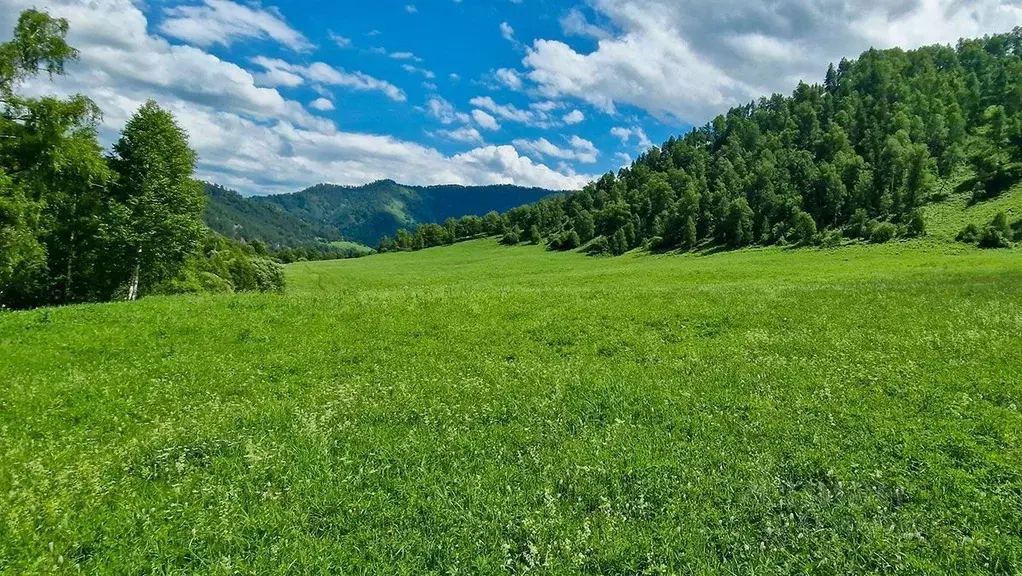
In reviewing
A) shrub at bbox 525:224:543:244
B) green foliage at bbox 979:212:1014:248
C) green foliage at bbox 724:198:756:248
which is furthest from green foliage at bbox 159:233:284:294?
shrub at bbox 525:224:543:244

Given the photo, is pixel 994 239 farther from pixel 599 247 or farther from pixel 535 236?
pixel 535 236

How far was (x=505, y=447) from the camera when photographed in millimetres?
11461

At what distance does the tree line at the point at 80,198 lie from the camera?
2741cm

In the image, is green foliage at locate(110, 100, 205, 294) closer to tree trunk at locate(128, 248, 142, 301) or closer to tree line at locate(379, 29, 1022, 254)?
tree trunk at locate(128, 248, 142, 301)

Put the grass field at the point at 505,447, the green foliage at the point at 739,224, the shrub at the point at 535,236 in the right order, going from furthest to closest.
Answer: the shrub at the point at 535,236 < the green foliage at the point at 739,224 < the grass field at the point at 505,447

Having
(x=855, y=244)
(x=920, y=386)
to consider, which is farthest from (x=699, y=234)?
(x=920, y=386)

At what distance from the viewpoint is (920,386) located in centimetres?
1459

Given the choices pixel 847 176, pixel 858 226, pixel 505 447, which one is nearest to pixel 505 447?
pixel 505 447

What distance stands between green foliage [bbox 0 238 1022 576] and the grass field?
0.06 meters

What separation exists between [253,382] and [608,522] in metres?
12.0

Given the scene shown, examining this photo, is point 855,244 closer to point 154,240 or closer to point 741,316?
point 741,316

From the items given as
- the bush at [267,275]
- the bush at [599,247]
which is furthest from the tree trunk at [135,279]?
the bush at [599,247]

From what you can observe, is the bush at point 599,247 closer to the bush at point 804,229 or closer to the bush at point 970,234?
the bush at point 804,229

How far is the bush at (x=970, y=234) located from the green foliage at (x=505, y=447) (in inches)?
3172
